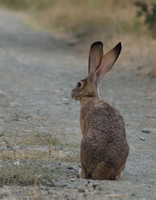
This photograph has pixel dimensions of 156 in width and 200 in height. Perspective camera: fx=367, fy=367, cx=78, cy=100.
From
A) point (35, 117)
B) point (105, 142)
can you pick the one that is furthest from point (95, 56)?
point (35, 117)

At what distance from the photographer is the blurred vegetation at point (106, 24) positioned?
462 inches

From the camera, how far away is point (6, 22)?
21.6m

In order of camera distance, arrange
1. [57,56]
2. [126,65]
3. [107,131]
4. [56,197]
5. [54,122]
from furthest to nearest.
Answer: [57,56] → [126,65] → [54,122] → [107,131] → [56,197]

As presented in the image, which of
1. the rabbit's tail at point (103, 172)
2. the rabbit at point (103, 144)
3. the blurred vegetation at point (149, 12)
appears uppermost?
the blurred vegetation at point (149, 12)

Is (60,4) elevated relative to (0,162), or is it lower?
elevated

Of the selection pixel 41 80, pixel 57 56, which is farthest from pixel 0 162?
pixel 57 56

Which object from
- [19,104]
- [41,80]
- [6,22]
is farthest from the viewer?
[6,22]

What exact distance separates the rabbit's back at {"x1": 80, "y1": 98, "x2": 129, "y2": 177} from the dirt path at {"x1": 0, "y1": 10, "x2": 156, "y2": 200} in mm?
223

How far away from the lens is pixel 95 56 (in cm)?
488

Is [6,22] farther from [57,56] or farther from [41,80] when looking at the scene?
[41,80]

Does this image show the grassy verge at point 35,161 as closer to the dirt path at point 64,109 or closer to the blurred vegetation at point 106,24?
the dirt path at point 64,109

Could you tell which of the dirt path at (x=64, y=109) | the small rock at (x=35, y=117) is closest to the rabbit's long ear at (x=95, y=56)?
the dirt path at (x=64, y=109)

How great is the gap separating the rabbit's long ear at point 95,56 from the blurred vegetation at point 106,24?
5.58 metres

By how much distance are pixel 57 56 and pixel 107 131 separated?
1020 cm
